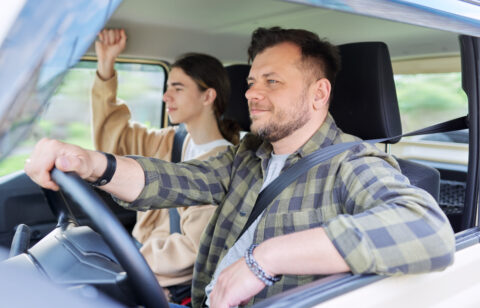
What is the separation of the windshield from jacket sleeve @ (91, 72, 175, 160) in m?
1.81

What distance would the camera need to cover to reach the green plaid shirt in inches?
41.1

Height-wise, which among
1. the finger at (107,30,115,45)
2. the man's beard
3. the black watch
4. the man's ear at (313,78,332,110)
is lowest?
the black watch

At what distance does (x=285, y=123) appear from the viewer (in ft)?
5.15

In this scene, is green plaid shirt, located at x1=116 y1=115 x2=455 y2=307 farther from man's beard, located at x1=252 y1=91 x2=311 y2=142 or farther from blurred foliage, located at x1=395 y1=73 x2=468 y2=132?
blurred foliage, located at x1=395 y1=73 x2=468 y2=132

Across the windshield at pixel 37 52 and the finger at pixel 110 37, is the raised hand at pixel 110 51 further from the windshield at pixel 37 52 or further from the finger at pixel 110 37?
the windshield at pixel 37 52

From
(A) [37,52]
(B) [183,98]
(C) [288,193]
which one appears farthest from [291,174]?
(B) [183,98]

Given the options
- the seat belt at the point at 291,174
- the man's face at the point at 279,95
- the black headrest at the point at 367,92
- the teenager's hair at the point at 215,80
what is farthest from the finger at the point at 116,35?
the seat belt at the point at 291,174

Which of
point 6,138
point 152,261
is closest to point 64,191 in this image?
point 6,138

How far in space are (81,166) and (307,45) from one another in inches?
35.0

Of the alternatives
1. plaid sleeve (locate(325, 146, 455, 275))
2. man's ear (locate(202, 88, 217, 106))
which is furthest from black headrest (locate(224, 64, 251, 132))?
plaid sleeve (locate(325, 146, 455, 275))

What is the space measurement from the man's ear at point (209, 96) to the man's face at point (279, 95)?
898 mm

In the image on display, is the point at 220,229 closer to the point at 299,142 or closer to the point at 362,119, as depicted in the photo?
the point at 299,142

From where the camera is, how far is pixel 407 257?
1.04 metres

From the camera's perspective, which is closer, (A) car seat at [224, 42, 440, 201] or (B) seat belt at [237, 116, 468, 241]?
(B) seat belt at [237, 116, 468, 241]
